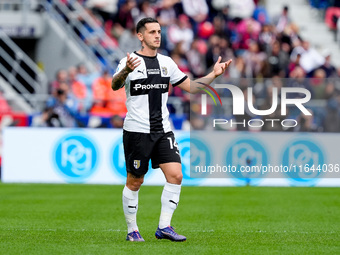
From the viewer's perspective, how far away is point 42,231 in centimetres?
911

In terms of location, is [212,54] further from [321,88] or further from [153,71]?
[153,71]

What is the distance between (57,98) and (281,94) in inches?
217

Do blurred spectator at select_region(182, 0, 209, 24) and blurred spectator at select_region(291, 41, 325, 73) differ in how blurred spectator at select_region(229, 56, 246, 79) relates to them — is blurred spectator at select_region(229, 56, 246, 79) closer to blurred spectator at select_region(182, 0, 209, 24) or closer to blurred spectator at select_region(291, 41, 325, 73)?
blurred spectator at select_region(291, 41, 325, 73)

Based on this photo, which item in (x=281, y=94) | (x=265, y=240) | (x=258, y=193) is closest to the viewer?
(x=265, y=240)

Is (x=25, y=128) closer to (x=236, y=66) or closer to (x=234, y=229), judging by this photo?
(x=236, y=66)

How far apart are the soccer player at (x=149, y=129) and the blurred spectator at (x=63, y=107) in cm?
1000

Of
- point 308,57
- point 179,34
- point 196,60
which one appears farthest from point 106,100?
point 308,57

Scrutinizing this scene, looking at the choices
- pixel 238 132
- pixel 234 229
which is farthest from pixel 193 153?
pixel 234 229

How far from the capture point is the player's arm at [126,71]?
7.55 meters

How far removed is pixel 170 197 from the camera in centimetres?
821

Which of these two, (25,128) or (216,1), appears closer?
(25,128)

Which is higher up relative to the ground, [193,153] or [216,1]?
[216,1]

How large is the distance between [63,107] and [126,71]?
1107cm

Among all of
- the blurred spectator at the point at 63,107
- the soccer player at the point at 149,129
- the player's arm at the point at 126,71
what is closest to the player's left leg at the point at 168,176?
the soccer player at the point at 149,129
